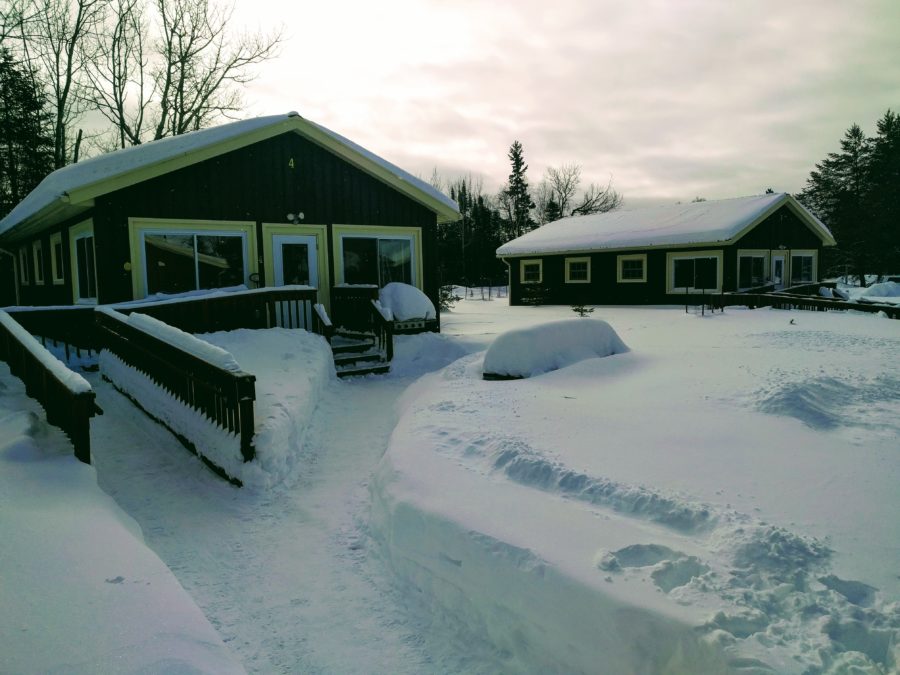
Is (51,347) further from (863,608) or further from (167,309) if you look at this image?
(863,608)

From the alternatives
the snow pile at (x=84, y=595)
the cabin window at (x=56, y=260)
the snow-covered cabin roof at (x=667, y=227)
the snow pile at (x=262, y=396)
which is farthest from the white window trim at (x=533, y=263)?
the snow pile at (x=84, y=595)

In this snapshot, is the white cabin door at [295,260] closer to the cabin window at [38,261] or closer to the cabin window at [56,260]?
the cabin window at [56,260]

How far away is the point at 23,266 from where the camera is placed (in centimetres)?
1950

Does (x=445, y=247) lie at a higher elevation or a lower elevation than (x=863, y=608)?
higher

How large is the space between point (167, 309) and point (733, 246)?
20.9 meters

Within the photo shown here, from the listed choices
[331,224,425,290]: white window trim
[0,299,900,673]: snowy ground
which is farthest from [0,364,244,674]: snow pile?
[331,224,425,290]: white window trim

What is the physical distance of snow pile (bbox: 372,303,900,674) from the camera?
2.70 m

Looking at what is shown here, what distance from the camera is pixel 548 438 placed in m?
5.45

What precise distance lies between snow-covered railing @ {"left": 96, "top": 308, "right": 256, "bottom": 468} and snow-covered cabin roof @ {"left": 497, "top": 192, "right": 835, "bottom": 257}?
2054 cm

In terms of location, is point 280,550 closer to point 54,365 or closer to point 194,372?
point 194,372

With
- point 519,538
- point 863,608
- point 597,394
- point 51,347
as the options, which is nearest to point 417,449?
point 519,538

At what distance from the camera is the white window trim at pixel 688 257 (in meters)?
23.1

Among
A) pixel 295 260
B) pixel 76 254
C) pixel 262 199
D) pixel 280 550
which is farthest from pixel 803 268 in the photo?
pixel 280 550

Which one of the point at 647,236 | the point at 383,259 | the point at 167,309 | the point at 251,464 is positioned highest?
the point at 647,236
